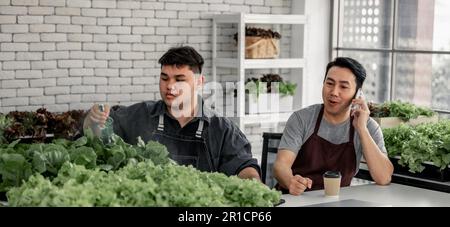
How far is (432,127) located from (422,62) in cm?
277

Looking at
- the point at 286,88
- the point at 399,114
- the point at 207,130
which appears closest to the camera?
the point at 207,130

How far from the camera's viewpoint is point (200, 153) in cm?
436

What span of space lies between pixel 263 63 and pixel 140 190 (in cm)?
477

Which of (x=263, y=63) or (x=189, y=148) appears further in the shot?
(x=263, y=63)

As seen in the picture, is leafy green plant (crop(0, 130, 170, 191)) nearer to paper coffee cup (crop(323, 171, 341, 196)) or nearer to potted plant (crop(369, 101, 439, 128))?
paper coffee cup (crop(323, 171, 341, 196))

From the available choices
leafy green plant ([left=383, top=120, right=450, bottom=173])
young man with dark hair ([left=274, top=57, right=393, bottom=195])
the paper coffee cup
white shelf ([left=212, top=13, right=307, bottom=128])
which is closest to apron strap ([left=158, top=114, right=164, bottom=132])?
young man with dark hair ([left=274, top=57, right=393, bottom=195])

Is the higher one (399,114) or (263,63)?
(263,63)

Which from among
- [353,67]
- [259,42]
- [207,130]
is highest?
[259,42]

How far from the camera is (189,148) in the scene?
4383 millimetres

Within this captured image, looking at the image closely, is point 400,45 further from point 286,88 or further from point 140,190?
point 140,190

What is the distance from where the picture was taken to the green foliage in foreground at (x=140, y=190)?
92.5 inches

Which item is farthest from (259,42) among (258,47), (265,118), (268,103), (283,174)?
(283,174)

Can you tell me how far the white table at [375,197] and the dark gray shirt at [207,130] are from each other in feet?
2.04

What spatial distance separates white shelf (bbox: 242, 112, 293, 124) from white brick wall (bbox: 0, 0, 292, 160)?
649 mm
